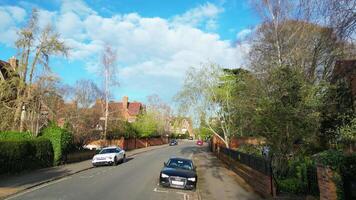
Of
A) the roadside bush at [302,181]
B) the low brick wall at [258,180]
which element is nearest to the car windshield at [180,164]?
the low brick wall at [258,180]

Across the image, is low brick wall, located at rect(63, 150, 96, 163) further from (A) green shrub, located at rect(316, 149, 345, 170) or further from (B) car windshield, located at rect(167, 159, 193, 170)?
(A) green shrub, located at rect(316, 149, 345, 170)

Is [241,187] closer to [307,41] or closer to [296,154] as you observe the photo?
[296,154]

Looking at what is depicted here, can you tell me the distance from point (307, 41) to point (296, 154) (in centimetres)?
988

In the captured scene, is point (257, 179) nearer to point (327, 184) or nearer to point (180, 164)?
point (180, 164)

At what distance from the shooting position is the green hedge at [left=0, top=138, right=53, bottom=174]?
1955 cm

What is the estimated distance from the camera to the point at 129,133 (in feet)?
189

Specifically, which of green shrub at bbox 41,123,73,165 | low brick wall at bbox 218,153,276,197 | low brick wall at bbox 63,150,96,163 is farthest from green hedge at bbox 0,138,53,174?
low brick wall at bbox 218,153,276,197

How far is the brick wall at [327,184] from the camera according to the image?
8720mm

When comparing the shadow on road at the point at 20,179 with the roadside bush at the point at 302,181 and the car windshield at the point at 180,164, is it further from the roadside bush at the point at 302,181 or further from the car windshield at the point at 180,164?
the roadside bush at the point at 302,181

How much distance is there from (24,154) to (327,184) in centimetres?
1823

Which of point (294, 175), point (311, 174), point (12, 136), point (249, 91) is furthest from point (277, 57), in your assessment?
point (12, 136)

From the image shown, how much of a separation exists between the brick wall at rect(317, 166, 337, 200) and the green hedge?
52.8ft

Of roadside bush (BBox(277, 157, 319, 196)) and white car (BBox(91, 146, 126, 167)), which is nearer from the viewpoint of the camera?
roadside bush (BBox(277, 157, 319, 196))

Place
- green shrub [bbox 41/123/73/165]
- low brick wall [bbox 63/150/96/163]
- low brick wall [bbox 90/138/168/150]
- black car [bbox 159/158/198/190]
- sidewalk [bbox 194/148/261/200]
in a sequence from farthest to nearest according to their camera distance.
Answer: low brick wall [bbox 90/138/168/150]
low brick wall [bbox 63/150/96/163]
green shrub [bbox 41/123/73/165]
black car [bbox 159/158/198/190]
sidewalk [bbox 194/148/261/200]
